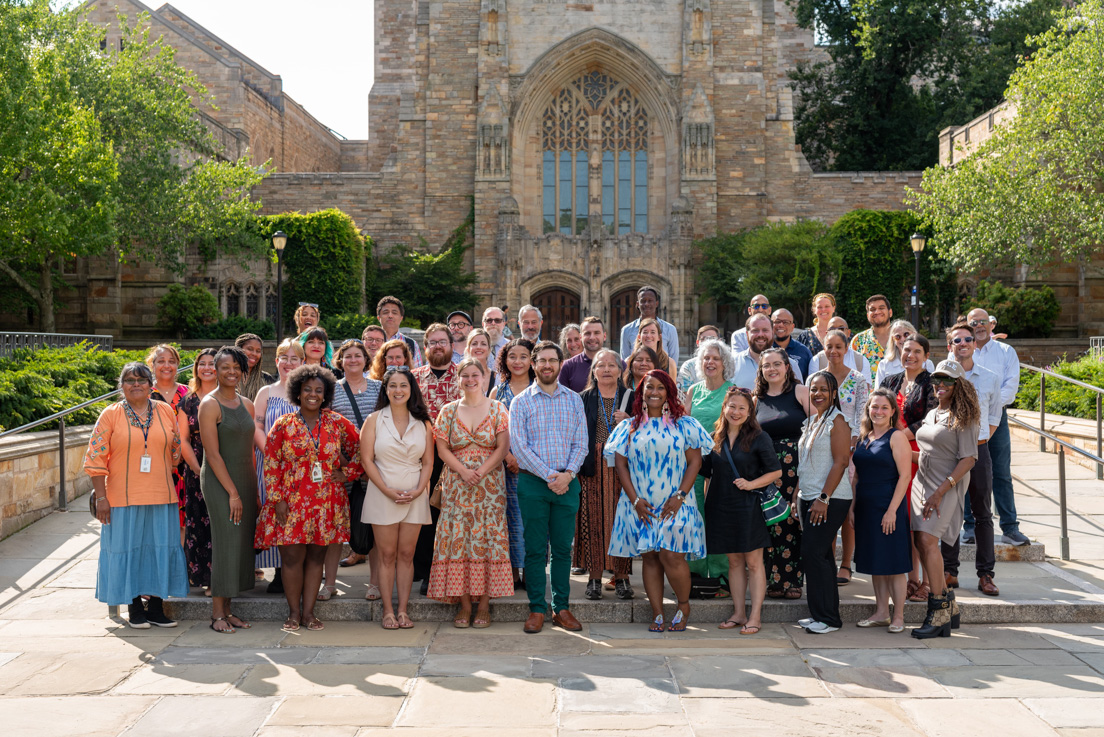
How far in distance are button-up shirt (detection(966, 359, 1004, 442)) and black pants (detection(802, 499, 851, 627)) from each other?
5.62 ft

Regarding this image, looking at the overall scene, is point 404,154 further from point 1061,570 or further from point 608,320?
point 1061,570

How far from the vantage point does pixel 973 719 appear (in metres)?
4.84

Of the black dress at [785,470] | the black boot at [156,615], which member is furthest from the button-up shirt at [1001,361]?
the black boot at [156,615]

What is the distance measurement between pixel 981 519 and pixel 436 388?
405 centimetres

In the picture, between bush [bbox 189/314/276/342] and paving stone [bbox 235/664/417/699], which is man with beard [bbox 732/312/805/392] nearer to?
paving stone [bbox 235/664/417/699]

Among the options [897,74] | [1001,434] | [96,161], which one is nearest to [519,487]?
[1001,434]

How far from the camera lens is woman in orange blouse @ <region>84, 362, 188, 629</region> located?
6285 mm

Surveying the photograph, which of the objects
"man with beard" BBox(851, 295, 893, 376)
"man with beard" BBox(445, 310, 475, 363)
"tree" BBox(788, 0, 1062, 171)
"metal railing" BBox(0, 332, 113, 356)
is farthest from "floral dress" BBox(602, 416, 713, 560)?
"tree" BBox(788, 0, 1062, 171)

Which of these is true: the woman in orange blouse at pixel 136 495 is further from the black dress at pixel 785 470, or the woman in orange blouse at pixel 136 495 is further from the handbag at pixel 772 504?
the black dress at pixel 785 470

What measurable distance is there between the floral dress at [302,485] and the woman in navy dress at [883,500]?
3.42m

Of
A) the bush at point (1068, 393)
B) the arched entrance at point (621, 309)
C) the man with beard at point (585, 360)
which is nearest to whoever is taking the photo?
the man with beard at point (585, 360)

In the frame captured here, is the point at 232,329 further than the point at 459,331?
Yes

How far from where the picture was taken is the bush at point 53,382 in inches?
413

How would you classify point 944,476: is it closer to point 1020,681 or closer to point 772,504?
point 772,504
